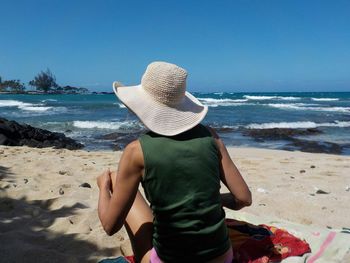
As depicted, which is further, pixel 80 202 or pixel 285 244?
pixel 80 202

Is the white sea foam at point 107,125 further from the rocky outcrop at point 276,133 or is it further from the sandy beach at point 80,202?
the sandy beach at point 80,202

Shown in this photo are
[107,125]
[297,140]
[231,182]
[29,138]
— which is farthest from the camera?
[107,125]

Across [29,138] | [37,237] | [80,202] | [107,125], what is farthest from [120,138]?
[37,237]

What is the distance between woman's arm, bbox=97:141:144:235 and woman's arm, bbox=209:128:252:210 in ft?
1.37

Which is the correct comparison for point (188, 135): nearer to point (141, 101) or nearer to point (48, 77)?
point (141, 101)

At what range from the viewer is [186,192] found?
210 centimetres

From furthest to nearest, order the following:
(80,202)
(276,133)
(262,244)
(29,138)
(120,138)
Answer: (276,133)
(120,138)
(29,138)
(80,202)
(262,244)

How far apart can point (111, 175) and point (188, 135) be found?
Answer: 781 millimetres

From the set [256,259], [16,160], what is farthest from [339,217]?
[16,160]

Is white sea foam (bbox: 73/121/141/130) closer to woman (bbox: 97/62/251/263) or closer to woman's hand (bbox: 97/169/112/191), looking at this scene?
woman's hand (bbox: 97/169/112/191)

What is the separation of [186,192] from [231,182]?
31cm

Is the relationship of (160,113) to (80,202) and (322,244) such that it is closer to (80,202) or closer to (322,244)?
(322,244)

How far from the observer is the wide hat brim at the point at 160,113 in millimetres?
2102

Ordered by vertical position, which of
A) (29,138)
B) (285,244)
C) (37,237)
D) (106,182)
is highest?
(106,182)
